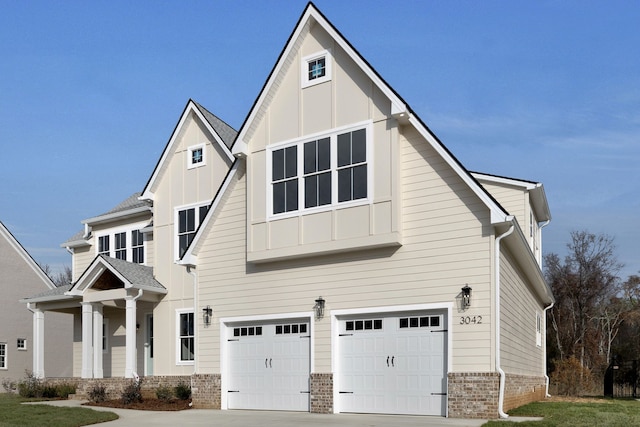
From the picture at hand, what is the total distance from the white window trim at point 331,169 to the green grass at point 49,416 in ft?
22.6

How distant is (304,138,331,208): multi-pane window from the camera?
18.2 m

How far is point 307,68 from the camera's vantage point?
62.6ft

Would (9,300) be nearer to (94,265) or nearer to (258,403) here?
(94,265)

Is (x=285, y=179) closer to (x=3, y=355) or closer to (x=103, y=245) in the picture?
(x=103, y=245)

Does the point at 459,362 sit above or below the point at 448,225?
below

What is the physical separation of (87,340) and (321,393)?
11.6m

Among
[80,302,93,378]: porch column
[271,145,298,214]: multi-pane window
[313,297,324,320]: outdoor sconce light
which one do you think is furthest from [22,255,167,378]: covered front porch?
[313,297,324,320]: outdoor sconce light

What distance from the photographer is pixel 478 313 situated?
51.4ft

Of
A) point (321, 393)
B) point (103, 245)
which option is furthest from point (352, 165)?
point (103, 245)

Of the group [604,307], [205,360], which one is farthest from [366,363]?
[604,307]

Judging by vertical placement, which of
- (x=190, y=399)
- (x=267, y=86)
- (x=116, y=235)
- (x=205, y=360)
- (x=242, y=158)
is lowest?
(x=190, y=399)

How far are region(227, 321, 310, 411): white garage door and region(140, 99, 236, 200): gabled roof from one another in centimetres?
734

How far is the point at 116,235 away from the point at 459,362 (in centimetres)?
1773

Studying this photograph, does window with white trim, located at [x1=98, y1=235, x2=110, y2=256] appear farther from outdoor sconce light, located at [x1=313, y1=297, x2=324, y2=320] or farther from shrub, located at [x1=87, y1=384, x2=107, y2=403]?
outdoor sconce light, located at [x1=313, y1=297, x2=324, y2=320]
